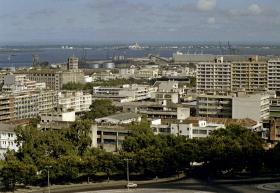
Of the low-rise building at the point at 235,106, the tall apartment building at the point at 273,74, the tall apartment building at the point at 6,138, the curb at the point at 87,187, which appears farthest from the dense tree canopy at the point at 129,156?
the tall apartment building at the point at 273,74

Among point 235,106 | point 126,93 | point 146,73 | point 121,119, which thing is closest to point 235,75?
point 126,93

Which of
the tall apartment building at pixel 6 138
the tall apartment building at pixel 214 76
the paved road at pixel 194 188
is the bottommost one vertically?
the paved road at pixel 194 188

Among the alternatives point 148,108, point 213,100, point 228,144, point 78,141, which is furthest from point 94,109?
point 228,144

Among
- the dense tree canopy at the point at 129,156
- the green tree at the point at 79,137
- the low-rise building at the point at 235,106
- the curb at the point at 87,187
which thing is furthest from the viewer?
the low-rise building at the point at 235,106

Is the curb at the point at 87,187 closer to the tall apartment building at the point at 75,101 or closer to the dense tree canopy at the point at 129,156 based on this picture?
the dense tree canopy at the point at 129,156

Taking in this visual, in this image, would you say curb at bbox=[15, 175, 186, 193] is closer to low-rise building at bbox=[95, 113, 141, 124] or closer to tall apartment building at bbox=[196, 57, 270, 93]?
low-rise building at bbox=[95, 113, 141, 124]

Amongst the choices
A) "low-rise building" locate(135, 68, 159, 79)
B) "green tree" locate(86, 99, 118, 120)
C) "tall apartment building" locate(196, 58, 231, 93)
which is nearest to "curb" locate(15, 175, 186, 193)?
"green tree" locate(86, 99, 118, 120)
